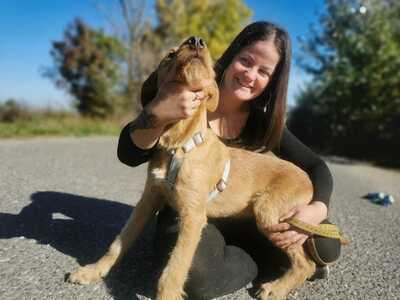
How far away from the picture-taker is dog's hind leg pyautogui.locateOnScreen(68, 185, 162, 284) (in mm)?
2516

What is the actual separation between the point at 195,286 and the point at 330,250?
1.01 m

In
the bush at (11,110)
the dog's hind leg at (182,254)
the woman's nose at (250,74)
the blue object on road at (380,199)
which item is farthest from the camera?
the bush at (11,110)

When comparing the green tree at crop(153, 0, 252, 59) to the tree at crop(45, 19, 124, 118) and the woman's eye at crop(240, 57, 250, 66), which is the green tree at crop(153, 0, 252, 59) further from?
the woman's eye at crop(240, 57, 250, 66)

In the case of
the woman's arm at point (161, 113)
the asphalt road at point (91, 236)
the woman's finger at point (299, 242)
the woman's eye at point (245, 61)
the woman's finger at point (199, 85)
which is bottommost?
the asphalt road at point (91, 236)

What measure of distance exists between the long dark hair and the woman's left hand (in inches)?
28.9

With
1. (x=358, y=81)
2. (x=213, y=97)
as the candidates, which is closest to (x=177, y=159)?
(x=213, y=97)

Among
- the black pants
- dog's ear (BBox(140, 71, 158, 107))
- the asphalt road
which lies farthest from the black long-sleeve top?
the asphalt road

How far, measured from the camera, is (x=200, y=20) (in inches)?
944

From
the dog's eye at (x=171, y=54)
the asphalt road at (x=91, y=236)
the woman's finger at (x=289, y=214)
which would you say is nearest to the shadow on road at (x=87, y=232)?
the asphalt road at (x=91, y=236)

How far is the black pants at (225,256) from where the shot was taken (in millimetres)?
2480

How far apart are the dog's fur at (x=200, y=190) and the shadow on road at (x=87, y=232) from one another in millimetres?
214

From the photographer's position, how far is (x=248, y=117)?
136 inches

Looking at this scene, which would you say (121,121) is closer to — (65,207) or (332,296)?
(65,207)

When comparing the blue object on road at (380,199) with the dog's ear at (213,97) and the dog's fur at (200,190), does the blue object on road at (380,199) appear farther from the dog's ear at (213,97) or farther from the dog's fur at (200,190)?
the dog's ear at (213,97)
